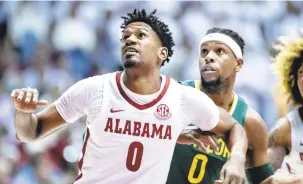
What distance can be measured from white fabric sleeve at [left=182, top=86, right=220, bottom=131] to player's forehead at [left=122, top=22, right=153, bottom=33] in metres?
0.43

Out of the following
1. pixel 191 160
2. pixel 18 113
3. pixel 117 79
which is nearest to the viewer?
pixel 18 113

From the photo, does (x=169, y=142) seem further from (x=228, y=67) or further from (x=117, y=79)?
(x=228, y=67)

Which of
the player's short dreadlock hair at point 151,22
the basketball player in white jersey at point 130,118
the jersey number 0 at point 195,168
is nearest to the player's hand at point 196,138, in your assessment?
the basketball player in white jersey at point 130,118

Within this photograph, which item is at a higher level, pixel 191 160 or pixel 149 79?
pixel 149 79

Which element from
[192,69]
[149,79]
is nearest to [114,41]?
[192,69]

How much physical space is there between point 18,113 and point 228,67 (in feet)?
6.01

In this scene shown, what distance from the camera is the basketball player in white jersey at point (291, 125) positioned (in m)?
4.70

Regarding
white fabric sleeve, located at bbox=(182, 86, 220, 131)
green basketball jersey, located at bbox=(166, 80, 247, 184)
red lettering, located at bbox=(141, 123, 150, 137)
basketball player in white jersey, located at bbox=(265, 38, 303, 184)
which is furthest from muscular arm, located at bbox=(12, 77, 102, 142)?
basketball player in white jersey, located at bbox=(265, 38, 303, 184)

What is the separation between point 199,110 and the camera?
334 centimetres

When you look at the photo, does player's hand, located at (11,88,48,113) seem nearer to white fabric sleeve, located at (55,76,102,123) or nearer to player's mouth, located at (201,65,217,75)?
white fabric sleeve, located at (55,76,102,123)

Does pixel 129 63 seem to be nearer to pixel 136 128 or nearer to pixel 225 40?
pixel 136 128

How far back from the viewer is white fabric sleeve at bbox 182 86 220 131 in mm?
3326

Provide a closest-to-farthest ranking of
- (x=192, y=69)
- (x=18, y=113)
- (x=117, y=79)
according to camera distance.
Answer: (x=18, y=113) < (x=117, y=79) < (x=192, y=69)

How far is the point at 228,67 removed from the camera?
4352 millimetres
